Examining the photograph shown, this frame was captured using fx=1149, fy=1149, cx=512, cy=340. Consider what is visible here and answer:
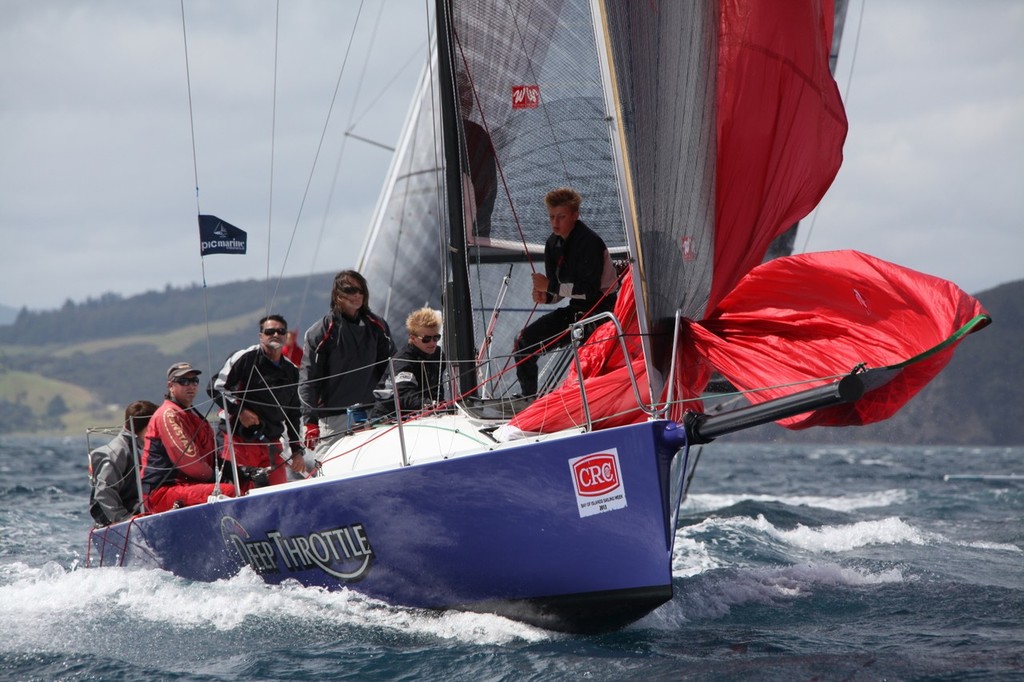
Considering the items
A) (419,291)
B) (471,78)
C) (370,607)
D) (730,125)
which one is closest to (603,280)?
(730,125)

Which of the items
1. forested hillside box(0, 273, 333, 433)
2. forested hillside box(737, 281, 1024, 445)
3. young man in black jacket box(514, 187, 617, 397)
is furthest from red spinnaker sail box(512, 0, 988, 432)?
forested hillside box(0, 273, 333, 433)

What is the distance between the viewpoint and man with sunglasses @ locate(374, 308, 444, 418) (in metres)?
6.19

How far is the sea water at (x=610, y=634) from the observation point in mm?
4500

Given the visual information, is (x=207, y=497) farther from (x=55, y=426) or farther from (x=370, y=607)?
(x=55, y=426)

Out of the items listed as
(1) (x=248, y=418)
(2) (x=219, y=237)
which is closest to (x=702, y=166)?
(1) (x=248, y=418)

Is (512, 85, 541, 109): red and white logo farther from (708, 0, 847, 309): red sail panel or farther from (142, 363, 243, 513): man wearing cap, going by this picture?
(142, 363, 243, 513): man wearing cap

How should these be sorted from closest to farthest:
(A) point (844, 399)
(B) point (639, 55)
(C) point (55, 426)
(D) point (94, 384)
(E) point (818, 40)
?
(A) point (844, 399) → (B) point (639, 55) → (E) point (818, 40) → (C) point (55, 426) → (D) point (94, 384)

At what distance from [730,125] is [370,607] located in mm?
2762

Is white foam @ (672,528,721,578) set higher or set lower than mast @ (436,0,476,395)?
lower

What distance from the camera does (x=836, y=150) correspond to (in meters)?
5.31

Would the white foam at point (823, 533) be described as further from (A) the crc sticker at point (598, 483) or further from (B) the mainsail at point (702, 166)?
(A) the crc sticker at point (598, 483)

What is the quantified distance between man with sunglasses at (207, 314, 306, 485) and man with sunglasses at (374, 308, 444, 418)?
52 centimetres

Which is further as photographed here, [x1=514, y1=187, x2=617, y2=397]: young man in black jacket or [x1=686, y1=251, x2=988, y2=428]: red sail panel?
[x1=514, y1=187, x2=617, y2=397]: young man in black jacket

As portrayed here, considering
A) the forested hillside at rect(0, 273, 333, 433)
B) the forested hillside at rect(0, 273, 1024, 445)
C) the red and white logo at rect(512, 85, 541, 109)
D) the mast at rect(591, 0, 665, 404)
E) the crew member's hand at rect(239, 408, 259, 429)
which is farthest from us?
the forested hillside at rect(0, 273, 333, 433)
